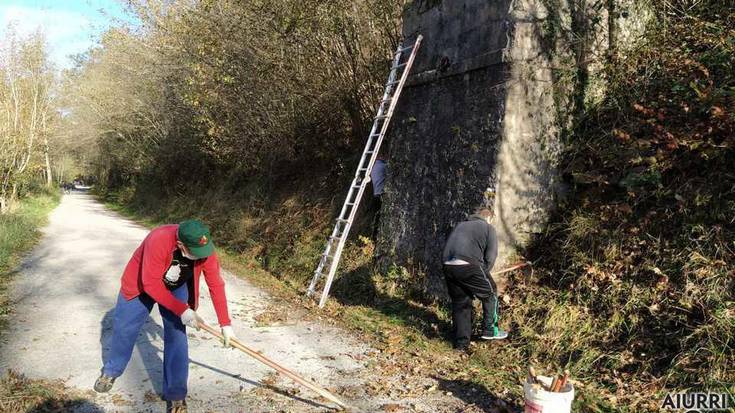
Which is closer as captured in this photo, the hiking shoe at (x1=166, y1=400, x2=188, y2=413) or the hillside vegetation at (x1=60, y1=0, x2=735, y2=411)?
the hiking shoe at (x1=166, y1=400, x2=188, y2=413)

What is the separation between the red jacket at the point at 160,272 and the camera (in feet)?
14.0

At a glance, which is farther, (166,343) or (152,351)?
(152,351)

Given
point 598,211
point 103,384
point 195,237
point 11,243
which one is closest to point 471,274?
point 598,211

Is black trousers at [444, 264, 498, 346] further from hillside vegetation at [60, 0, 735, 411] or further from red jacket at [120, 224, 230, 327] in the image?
red jacket at [120, 224, 230, 327]

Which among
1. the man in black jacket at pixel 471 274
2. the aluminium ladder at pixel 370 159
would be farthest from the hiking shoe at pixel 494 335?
the aluminium ladder at pixel 370 159

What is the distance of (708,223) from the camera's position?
17.1 feet

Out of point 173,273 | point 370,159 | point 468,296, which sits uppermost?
point 370,159

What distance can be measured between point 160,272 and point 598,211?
16.0ft

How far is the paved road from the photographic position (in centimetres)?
489

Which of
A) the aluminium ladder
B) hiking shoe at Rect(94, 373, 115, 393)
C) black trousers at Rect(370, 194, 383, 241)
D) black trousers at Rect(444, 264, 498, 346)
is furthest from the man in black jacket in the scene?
hiking shoe at Rect(94, 373, 115, 393)

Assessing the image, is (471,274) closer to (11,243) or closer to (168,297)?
(168,297)

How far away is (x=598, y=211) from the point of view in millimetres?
6258

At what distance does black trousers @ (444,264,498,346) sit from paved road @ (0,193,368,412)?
1.20m

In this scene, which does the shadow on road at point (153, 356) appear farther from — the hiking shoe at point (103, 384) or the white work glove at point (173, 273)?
the white work glove at point (173, 273)
